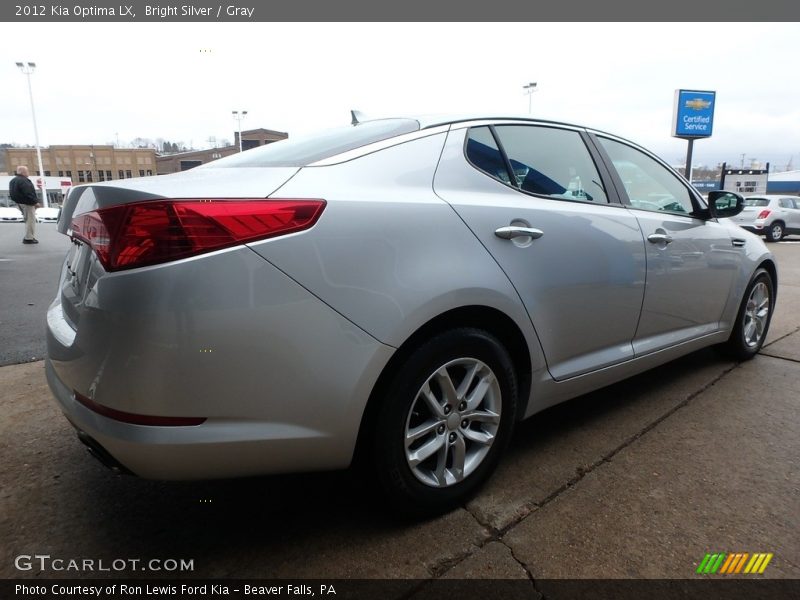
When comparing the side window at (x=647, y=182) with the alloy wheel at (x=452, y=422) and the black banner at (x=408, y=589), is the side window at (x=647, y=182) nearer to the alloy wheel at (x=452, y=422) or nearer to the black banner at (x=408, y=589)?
the alloy wheel at (x=452, y=422)

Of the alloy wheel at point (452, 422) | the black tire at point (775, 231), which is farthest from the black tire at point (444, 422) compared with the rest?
the black tire at point (775, 231)

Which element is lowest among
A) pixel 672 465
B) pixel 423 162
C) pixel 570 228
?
pixel 672 465

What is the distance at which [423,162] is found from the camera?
1923mm

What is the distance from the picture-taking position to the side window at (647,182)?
9.40 ft

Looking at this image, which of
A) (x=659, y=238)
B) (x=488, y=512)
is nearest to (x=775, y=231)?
(x=659, y=238)

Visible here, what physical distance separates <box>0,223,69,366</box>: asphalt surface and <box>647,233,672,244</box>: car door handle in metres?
4.10

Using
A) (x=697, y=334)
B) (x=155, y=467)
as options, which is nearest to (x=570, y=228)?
(x=697, y=334)

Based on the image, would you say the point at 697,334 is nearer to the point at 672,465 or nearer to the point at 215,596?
the point at 672,465

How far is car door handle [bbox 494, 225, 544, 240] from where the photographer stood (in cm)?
199

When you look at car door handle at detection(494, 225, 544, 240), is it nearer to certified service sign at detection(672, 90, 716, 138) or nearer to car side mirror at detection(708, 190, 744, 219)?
car side mirror at detection(708, 190, 744, 219)

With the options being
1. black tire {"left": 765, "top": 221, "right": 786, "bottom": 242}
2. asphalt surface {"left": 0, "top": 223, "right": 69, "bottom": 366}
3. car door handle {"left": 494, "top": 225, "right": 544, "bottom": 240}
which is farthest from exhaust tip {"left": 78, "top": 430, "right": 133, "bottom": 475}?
black tire {"left": 765, "top": 221, "right": 786, "bottom": 242}

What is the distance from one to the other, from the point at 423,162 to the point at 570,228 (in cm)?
77

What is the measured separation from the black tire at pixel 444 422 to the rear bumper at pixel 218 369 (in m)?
0.16

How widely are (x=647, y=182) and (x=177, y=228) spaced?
2.69 m
